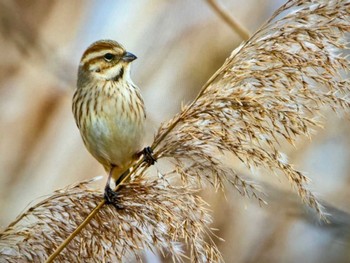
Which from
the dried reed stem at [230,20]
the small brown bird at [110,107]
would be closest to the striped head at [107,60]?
the small brown bird at [110,107]

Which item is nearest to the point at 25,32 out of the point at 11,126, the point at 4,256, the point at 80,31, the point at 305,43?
the point at 80,31

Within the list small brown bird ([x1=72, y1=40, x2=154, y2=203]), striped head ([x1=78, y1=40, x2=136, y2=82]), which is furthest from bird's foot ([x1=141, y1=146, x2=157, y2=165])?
striped head ([x1=78, y1=40, x2=136, y2=82])

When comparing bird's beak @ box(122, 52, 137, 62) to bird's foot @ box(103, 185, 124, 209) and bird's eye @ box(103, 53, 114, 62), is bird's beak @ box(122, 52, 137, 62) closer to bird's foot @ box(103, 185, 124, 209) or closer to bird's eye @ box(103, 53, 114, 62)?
bird's eye @ box(103, 53, 114, 62)

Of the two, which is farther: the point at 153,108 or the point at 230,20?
the point at 153,108

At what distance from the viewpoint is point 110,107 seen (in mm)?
3344

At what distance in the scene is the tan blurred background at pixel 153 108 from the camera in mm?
3912

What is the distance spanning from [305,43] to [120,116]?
1.33 m

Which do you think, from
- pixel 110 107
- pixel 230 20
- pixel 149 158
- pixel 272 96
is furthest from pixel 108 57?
pixel 272 96

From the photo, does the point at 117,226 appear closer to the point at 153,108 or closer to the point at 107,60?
the point at 107,60

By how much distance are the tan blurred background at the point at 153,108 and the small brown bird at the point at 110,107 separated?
192mm

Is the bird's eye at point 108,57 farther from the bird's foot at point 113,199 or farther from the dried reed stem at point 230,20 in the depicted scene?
the bird's foot at point 113,199

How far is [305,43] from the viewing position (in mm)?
2184

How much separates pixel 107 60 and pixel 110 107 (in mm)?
224

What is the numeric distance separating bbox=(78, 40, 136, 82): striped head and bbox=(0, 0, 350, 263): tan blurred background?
0.98ft
